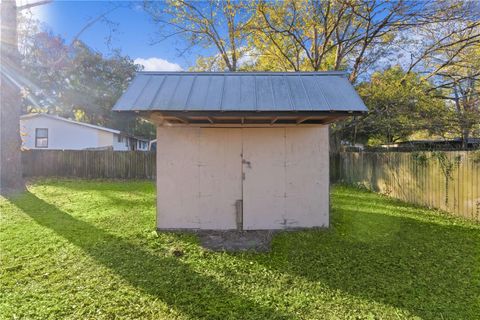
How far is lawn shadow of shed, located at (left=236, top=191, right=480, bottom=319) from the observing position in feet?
10.1

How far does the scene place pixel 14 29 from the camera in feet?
29.7

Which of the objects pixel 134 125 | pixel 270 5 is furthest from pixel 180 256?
pixel 134 125

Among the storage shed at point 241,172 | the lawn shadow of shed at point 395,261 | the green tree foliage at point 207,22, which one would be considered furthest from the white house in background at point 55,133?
the lawn shadow of shed at point 395,261

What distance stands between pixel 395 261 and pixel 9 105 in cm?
1160

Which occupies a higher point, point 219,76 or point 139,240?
point 219,76

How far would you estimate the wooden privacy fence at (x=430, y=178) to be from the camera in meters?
6.25

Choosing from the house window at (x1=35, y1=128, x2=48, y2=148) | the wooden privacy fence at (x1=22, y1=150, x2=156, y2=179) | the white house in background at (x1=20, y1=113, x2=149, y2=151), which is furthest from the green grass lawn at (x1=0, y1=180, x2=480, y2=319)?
the house window at (x1=35, y1=128, x2=48, y2=148)

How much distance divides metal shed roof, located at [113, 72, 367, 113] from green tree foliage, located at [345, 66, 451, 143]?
7.60 metres

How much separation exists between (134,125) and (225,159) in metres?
26.8

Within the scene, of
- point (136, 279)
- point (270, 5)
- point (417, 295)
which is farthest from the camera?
point (270, 5)

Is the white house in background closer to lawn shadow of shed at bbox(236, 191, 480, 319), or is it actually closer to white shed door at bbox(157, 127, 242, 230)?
white shed door at bbox(157, 127, 242, 230)

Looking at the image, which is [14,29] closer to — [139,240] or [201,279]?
[139,240]

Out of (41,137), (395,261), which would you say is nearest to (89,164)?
(41,137)

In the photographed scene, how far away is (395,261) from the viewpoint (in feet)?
13.3
